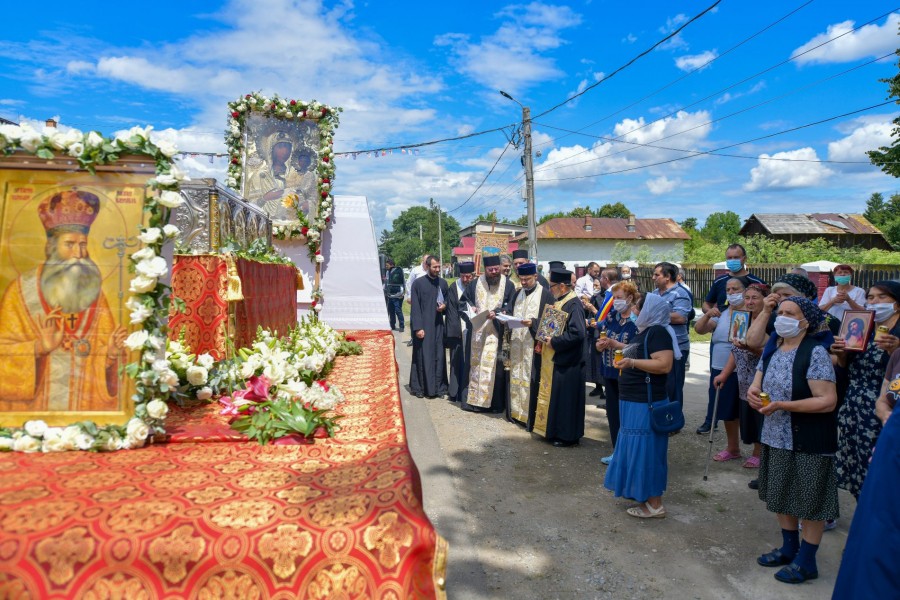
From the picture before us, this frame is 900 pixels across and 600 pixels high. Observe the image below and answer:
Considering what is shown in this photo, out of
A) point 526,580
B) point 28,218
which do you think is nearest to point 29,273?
point 28,218

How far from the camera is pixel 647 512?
4629 millimetres

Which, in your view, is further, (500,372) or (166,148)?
(500,372)

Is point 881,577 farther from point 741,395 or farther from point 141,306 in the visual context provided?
point 741,395

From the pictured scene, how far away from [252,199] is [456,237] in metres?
96.2

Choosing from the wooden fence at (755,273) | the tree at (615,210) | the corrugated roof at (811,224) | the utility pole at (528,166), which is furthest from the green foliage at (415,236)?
the utility pole at (528,166)

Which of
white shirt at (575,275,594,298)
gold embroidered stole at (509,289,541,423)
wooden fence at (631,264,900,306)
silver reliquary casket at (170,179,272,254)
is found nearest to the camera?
silver reliquary casket at (170,179,272,254)

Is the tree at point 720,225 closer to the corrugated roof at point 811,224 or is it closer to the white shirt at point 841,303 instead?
the corrugated roof at point 811,224

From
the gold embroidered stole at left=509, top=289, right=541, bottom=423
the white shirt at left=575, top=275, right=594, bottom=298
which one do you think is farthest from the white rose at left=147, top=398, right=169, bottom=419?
the white shirt at left=575, top=275, right=594, bottom=298

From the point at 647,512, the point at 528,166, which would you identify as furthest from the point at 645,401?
the point at 528,166

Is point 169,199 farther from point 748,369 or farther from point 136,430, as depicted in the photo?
point 748,369

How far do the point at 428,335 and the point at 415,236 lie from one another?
94236 millimetres

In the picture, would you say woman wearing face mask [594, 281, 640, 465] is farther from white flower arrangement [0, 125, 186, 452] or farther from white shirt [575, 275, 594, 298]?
white shirt [575, 275, 594, 298]

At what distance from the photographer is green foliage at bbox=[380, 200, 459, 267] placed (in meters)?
90.6

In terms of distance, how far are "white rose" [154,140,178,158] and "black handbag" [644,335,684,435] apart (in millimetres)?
3377
